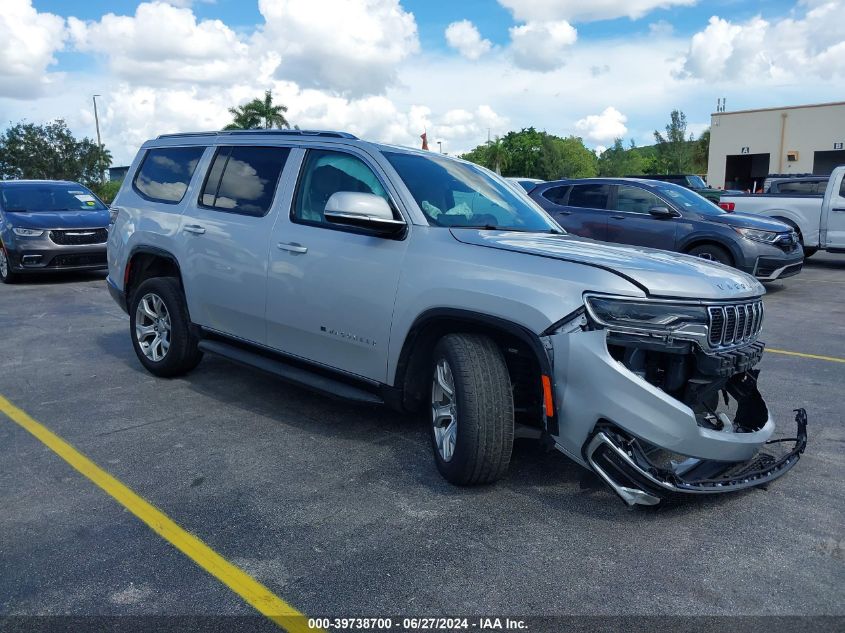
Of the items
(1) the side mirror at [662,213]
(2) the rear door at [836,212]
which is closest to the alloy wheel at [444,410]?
(1) the side mirror at [662,213]

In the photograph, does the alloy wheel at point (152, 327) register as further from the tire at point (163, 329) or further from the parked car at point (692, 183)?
the parked car at point (692, 183)

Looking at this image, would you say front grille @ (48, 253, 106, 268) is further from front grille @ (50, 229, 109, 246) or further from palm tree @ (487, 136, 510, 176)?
palm tree @ (487, 136, 510, 176)

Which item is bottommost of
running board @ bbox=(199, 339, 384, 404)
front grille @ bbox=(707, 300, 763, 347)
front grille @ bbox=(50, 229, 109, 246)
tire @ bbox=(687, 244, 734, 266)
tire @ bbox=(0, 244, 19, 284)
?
tire @ bbox=(0, 244, 19, 284)

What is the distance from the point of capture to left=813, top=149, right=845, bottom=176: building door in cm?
4453

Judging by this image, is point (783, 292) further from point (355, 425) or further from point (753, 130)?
point (753, 130)

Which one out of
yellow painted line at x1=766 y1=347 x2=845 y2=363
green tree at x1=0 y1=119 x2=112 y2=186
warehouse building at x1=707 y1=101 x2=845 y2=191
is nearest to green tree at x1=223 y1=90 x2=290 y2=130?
green tree at x1=0 y1=119 x2=112 y2=186

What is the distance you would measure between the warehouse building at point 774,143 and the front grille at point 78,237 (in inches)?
1551

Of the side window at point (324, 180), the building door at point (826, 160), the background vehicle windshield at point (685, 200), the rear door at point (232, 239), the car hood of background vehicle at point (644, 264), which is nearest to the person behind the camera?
the car hood of background vehicle at point (644, 264)

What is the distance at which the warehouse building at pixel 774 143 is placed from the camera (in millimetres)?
43781

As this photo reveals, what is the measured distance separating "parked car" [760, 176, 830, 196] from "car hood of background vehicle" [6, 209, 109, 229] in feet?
43.2

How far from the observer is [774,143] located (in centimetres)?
4606

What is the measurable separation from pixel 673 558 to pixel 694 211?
341 inches

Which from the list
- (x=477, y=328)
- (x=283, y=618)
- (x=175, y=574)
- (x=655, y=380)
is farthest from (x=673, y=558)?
(x=175, y=574)

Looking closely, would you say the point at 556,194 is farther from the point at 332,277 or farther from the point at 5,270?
the point at 5,270
